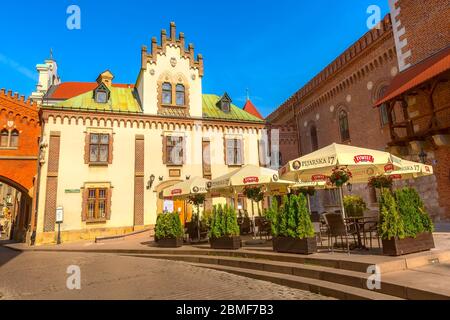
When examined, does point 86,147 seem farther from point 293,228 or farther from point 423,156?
point 423,156

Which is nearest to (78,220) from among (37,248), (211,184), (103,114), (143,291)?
(37,248)

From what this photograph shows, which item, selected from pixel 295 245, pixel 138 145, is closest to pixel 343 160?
pixel 295 245

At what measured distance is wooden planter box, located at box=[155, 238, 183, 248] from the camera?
12.5 metres

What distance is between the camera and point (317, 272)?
21.5ft

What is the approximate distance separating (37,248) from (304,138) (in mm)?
22640

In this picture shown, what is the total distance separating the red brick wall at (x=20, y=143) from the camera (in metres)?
21.8

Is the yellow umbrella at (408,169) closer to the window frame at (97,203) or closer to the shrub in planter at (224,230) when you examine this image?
the shrub in planter at (224,230)

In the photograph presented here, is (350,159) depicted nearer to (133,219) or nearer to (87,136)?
(133,219)

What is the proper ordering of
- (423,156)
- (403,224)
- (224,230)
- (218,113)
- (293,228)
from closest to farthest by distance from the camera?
1. (403,224)
2. (293,228)
3. (224,230)
4. (423,156)
5. (218,113)

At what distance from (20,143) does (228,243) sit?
1968cm

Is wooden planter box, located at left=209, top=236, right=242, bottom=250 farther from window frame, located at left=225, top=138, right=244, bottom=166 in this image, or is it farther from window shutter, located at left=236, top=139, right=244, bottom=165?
window shutter, located at left=236, top=139, right=244, bottom=165

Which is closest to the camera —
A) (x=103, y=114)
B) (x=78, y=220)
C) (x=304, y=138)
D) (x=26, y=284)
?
(x=26, y=284)

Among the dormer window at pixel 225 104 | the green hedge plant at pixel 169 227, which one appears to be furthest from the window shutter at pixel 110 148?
the dormer window at pixel 225 104
